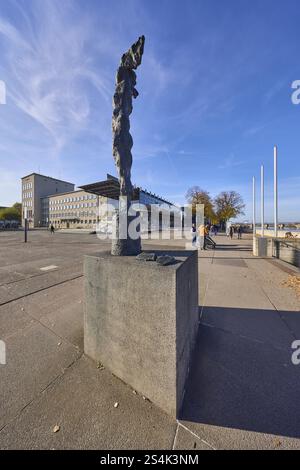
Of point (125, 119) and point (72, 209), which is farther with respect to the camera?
point (72, 209)

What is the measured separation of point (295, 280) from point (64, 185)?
11703 cm

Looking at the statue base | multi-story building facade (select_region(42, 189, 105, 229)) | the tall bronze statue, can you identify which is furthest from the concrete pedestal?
multi-story building facade (select_region(42, 189, 105, 229))

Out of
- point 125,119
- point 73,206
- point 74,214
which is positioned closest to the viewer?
point 125,119

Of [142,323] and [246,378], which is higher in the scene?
[142,323]

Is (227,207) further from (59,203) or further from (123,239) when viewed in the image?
(59,203)

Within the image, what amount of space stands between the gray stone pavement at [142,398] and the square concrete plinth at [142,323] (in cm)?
21

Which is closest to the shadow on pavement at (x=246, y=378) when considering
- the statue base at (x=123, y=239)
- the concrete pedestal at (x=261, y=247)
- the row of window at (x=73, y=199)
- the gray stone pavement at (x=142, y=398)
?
the gray stone pavement at (x=142, y=398)

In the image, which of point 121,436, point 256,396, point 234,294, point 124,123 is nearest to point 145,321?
point 121,436

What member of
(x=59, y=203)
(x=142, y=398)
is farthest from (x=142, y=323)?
(x=59, y=203)

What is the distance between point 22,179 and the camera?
9775 cm

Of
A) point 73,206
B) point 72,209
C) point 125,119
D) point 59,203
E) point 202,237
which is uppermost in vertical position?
point 59,203

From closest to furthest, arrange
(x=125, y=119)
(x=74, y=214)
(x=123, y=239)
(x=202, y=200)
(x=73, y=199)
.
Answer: (x=123, y=239) → (x=125, y=119) → (x=202, y=200) → (x=74, y=214) → (x=73, y=199)

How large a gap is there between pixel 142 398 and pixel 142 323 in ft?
2.85

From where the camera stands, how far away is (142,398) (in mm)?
2256
